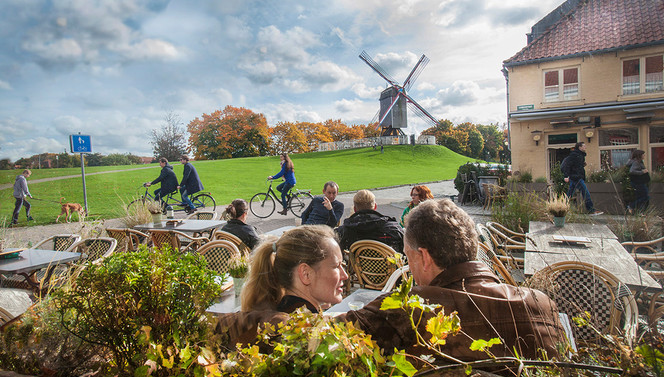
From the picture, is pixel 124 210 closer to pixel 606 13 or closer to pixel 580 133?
pixel 580 133

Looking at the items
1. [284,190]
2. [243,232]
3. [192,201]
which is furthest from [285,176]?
[243,232]

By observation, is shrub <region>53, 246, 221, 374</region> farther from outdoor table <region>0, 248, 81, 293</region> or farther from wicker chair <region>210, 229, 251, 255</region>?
outdoor table <region>0, 248, 81, 293</region>

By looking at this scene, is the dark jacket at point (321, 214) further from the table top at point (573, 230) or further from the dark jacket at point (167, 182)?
the dark jacket at point (167, 182)

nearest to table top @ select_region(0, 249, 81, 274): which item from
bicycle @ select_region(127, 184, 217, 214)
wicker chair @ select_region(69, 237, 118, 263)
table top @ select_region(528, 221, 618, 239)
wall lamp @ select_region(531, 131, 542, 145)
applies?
wicker chair @ select_region(69, 237, 118, 263)

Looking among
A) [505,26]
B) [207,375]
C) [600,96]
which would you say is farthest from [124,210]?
[600,96]

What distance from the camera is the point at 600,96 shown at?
13133 millimetres

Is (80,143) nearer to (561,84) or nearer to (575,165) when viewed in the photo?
(575,165)

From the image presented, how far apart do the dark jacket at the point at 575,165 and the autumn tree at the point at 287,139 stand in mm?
25004

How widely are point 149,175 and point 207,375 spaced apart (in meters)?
21.2

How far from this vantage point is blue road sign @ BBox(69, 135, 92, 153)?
31.7 ft

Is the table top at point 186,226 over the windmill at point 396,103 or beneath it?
beneath

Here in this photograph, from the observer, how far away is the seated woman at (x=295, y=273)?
1.62 meters

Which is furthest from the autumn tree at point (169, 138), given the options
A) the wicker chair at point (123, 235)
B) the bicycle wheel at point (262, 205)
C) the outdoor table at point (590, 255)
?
the outdoor table at point (590, 255)

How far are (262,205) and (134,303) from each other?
10241 mm
